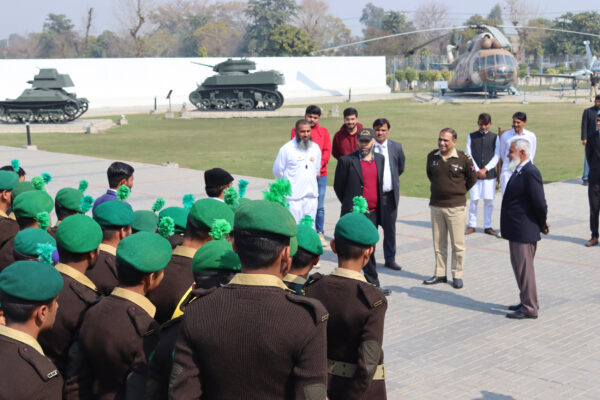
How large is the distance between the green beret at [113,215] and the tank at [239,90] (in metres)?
37.4

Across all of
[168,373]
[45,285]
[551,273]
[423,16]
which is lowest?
[551,273]

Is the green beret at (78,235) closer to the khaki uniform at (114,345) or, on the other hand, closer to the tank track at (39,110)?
the khaki uniform at (114,345)

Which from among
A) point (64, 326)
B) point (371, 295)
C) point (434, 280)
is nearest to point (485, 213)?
point (434, 280)

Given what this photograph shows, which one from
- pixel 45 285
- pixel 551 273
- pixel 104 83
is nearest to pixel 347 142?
pixel 551 273

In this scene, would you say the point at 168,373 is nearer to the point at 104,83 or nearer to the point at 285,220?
the point at 285,220

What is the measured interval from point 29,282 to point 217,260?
83 cm

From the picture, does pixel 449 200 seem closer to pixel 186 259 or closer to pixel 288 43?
pixel 186 259

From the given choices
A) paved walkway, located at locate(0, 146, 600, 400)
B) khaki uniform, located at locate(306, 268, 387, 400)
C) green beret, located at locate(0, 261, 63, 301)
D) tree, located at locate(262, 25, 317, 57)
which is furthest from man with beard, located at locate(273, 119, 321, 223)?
tree, located at locate(262, 25, 317, 57)

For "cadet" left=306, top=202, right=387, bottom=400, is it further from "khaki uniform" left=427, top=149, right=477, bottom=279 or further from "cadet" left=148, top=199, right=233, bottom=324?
"khaki uniform" left=427, top=149, right=477, bottom=279

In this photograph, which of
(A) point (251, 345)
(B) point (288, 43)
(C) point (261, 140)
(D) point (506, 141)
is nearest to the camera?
(A) point (251, 345)

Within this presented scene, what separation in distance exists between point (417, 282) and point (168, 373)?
6242mm

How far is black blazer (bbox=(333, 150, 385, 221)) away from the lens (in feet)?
27.7

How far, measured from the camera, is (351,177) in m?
8.46

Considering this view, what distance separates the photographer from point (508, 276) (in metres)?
9.03
